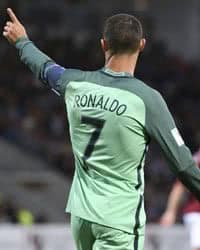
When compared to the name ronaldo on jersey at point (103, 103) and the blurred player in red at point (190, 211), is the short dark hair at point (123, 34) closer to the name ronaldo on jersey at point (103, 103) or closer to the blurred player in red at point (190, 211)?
the name ronaldo on jersey at point (103, 103)

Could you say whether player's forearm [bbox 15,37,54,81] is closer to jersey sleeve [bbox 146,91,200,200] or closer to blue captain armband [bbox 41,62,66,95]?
blue captain armband [bbox 41,62,66,95]

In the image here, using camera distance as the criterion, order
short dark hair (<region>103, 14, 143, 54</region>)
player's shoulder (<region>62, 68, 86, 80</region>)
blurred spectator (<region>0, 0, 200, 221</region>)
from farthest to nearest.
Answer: blurred spectator (<region>0, 0, 200, 221</region>), player's shoulder (<region>62, 68, 86, 80</region>), short dark hair (<region>103, 14, 143, 54</region>)

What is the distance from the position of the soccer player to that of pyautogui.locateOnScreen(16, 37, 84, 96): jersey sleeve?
7 centimetres

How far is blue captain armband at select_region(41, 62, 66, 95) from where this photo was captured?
16.8 feet

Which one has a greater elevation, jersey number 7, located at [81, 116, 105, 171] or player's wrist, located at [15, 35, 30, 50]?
player's wrist, located at [15, 35, 30, 50]

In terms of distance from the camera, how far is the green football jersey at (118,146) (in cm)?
491

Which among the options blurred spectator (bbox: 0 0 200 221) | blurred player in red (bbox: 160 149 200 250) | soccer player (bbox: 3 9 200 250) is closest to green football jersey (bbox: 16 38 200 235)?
soccer player (bbox: 3 9 200 250)

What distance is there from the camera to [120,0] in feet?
78.0

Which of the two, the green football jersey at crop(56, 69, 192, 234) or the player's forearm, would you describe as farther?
the player's forearm

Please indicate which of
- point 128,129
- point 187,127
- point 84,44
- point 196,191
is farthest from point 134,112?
point 84,44

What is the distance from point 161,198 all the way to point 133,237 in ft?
44.1

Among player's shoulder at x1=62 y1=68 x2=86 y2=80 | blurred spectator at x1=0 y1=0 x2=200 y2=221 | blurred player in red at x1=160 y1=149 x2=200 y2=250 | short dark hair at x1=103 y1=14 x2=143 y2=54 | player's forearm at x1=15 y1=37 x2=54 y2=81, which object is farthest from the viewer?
blurred spectator at x1=0 y1=0 x2=200 y2=221

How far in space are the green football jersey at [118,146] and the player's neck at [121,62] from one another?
25mm

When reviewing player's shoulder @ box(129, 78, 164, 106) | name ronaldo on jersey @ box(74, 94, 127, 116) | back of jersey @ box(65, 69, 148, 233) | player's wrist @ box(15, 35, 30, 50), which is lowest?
back of jersey @ box(65, 69, 148, 233)
